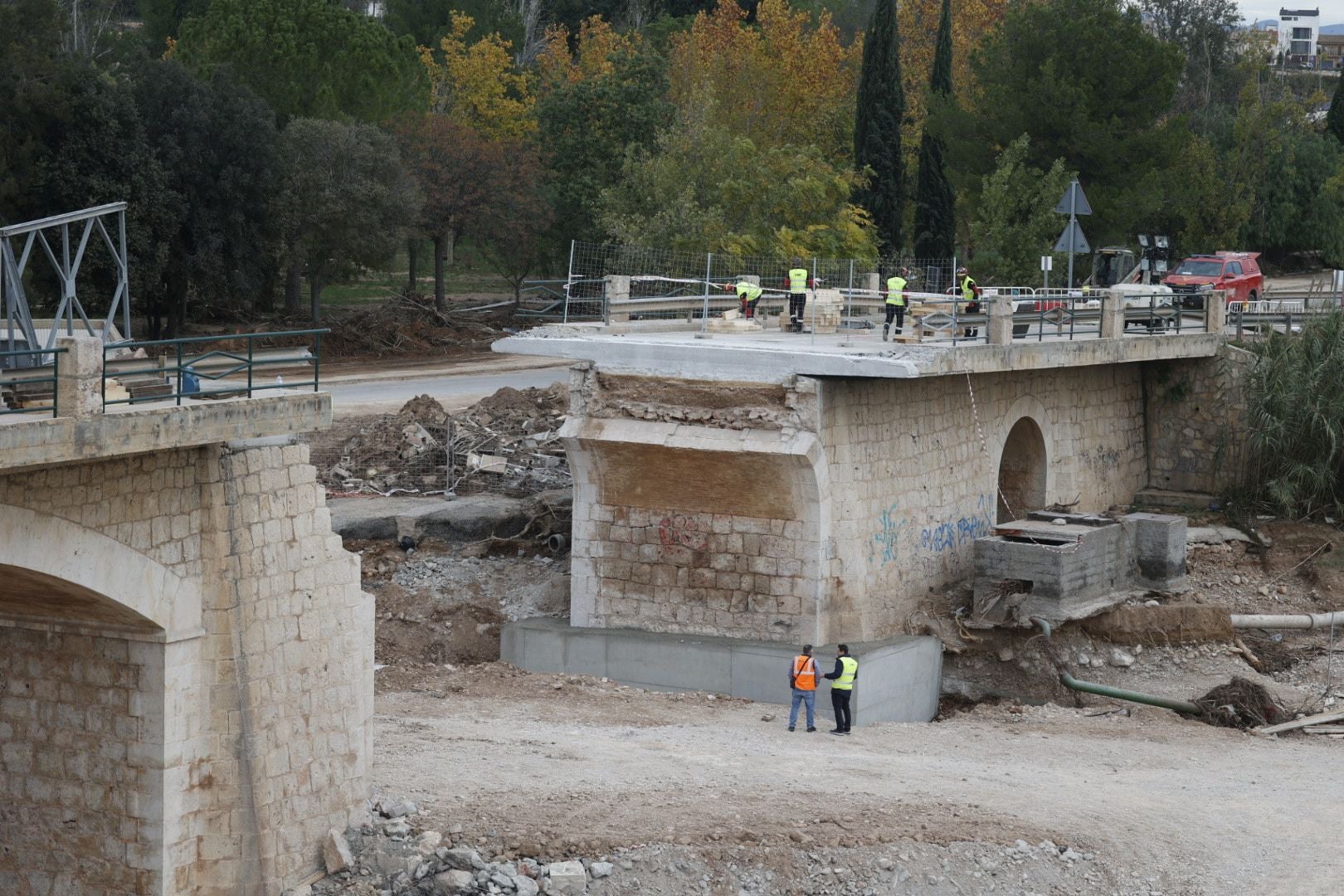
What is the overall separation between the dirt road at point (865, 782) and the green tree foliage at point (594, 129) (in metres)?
25.7

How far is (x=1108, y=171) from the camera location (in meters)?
38.8

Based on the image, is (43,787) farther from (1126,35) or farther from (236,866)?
(1126,35)

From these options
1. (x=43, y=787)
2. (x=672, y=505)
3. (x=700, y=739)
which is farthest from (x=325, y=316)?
(x=43, y=787)

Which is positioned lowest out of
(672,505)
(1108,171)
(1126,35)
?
(672,505)

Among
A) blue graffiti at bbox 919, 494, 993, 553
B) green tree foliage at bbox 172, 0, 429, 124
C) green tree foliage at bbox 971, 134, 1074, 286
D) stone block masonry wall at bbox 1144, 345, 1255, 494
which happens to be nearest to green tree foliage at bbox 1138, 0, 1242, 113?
green tree foliage at bbox 971, 134, 1074, 286

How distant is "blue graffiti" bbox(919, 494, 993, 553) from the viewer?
21.0 metres

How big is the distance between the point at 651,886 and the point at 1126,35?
30.5m

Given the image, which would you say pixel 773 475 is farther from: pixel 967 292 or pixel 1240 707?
pixel 967 292

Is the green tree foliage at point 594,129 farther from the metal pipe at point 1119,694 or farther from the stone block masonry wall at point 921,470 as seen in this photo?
the metal pipe at point 1119,694

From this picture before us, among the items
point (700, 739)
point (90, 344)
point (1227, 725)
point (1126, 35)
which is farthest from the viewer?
point (1126, 35)

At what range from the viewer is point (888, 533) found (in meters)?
20.1

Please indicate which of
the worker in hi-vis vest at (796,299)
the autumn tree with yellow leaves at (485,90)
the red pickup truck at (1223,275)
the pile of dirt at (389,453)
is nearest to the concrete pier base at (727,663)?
the worker in hi-vis vest at (796,299)

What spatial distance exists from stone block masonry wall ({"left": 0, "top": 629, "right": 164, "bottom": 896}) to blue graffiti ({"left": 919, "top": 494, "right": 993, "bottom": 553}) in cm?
1122

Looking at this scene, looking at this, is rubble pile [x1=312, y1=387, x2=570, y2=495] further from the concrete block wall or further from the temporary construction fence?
the concrete block wall
